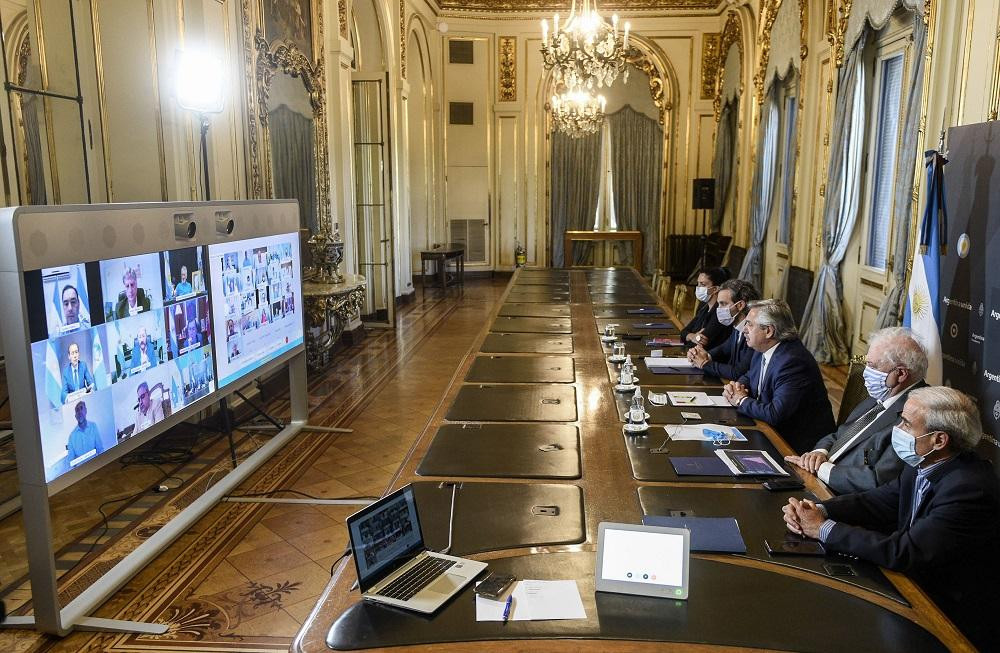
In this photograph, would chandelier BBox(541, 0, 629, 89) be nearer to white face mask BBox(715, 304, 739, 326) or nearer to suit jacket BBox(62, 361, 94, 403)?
white face mask BBox(715, 304, 739, 326)

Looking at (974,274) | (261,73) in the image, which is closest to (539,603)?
(974,274)

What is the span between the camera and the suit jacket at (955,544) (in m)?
1.96

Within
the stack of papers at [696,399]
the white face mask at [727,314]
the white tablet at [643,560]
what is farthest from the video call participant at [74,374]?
the white face mask at [727,314]

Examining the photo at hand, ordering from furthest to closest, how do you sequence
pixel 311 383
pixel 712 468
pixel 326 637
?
pixel 311 383 < pixel 712 468 < pixel 326 637

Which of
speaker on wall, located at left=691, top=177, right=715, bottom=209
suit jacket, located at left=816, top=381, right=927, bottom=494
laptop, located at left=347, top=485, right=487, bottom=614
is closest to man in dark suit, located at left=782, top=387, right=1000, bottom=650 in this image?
suit jacket, located at left=816, top=381, right=927, bottom=494

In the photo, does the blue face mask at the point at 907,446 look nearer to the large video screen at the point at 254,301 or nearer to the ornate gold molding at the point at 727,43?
the large video screen at the point at 254,301

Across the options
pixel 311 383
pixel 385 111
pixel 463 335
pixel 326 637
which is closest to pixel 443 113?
pixel 385 111

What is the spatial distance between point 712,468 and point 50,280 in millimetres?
2409

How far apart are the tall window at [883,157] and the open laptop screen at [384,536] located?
588cm

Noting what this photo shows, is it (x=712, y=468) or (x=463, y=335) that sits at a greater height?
(x=712, y=468)

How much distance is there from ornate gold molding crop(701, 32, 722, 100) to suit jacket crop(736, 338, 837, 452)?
1077cm

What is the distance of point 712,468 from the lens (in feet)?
8.54

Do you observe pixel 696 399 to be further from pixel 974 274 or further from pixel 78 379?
pixel 78 379

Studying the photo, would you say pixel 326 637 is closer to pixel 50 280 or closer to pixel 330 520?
pixel 50 280
